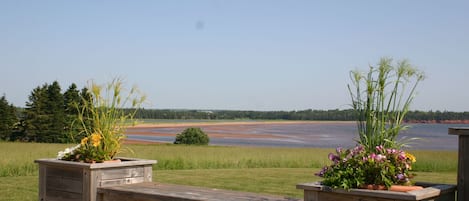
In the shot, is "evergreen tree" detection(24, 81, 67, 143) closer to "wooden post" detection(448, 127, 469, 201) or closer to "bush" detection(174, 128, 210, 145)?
"bush" detection(174, 128, 210, 145)

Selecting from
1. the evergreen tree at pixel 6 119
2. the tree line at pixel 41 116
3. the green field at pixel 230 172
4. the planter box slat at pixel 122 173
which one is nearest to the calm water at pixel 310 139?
the green field at pixel 230 172

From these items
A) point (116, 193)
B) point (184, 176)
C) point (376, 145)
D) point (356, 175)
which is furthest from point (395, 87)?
point (184, 176)

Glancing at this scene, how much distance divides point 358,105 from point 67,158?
3.51 meters

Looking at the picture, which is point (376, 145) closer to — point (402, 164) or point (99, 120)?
point (402, 164)

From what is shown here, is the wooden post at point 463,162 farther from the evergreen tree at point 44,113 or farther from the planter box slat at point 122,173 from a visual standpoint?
the evergreen tree at point 44,113

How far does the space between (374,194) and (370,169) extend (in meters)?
0.27

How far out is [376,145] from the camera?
456 cm

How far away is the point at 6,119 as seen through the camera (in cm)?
3169

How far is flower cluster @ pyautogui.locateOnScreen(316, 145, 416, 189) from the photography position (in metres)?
4.22

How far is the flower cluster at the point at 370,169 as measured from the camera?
422cm

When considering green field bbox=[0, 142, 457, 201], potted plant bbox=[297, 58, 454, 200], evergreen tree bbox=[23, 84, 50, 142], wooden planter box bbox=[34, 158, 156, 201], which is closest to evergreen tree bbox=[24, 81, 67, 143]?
evergreen tree bbox=[23, 84, 50, 142]

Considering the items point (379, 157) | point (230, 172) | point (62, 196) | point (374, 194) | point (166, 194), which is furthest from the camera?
point (230, 172)

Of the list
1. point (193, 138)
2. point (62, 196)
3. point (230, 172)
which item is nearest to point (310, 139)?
point (193, 138)

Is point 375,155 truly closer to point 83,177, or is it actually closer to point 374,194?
point 374,194
